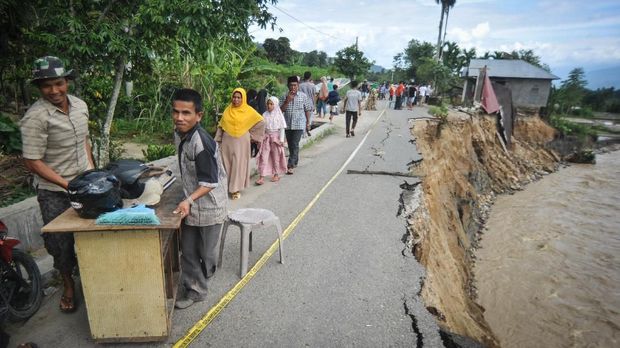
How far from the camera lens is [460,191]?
1169 centimetres

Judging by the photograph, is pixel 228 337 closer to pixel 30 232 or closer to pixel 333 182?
pixel 30 232

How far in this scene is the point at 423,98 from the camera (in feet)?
85.9

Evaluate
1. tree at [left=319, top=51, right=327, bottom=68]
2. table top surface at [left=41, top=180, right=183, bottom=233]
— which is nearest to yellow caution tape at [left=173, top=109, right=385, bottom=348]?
table top surface at [left=41, top=180, right=183, bottom=233]

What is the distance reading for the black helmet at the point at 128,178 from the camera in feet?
8.39

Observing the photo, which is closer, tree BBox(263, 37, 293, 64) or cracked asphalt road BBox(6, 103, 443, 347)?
cracked asphalt road BBox(6, 103, 443, 347)

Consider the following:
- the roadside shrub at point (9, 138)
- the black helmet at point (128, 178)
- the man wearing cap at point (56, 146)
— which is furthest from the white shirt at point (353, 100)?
the black helmet at point (128, 178)

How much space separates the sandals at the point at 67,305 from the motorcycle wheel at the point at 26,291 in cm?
23

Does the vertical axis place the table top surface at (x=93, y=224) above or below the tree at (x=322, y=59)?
below

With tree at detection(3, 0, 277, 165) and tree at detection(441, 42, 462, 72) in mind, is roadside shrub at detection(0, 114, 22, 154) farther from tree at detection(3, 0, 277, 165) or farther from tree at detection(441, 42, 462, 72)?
tree at detection(441, 42, 462, 72)

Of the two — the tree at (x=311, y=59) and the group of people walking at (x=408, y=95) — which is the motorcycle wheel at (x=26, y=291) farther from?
the tree at (x=311, y=59)

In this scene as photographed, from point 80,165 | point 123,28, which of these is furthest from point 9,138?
point 80,165

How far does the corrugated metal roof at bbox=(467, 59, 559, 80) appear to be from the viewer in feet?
100

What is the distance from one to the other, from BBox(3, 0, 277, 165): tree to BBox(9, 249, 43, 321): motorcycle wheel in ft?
6.86

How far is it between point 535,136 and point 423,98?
27.2 ft
